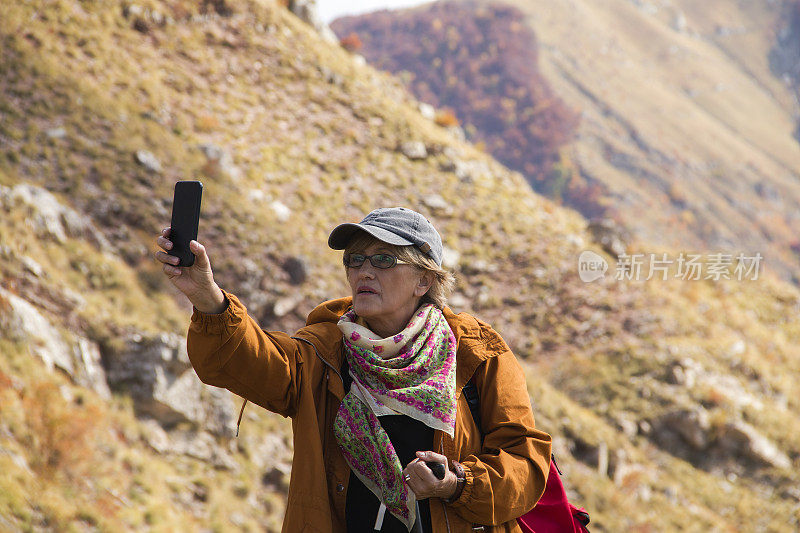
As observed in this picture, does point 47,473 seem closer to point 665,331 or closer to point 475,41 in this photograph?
point 665,331

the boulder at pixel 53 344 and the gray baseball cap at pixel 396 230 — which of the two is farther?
the boulder at pixel 53 344

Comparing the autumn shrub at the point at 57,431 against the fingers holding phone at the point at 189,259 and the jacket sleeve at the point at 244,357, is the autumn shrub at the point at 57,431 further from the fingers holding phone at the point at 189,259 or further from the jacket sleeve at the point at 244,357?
the fingers holding phone at the point at 189,259

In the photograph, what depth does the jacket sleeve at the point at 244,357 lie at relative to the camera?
1943 mm

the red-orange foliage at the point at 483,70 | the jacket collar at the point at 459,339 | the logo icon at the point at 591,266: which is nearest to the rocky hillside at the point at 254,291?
the logo icon at the point at 591,266

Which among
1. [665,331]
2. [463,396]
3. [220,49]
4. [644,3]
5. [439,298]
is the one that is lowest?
[220,49]

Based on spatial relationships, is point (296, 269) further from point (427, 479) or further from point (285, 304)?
point (427, 479)

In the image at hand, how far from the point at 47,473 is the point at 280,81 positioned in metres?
13.5

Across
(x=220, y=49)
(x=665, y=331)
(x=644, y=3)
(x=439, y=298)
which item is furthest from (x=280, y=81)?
(x=644, y=3)

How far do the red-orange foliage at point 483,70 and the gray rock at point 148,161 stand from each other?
4563 cm

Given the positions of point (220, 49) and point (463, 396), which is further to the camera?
point (220, 49)

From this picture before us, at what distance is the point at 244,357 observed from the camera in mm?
2008

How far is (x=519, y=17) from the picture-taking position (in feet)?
218

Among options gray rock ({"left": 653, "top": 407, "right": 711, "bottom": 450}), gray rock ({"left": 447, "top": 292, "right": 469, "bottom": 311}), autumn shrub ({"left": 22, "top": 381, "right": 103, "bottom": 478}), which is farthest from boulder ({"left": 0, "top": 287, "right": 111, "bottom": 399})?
gray rock ({"left": 653, "top": 407, "right": 711, "bottom": 450})

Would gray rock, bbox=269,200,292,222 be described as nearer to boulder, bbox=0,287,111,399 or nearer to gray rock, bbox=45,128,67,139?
gray rock, bbox=45,128,67,139
